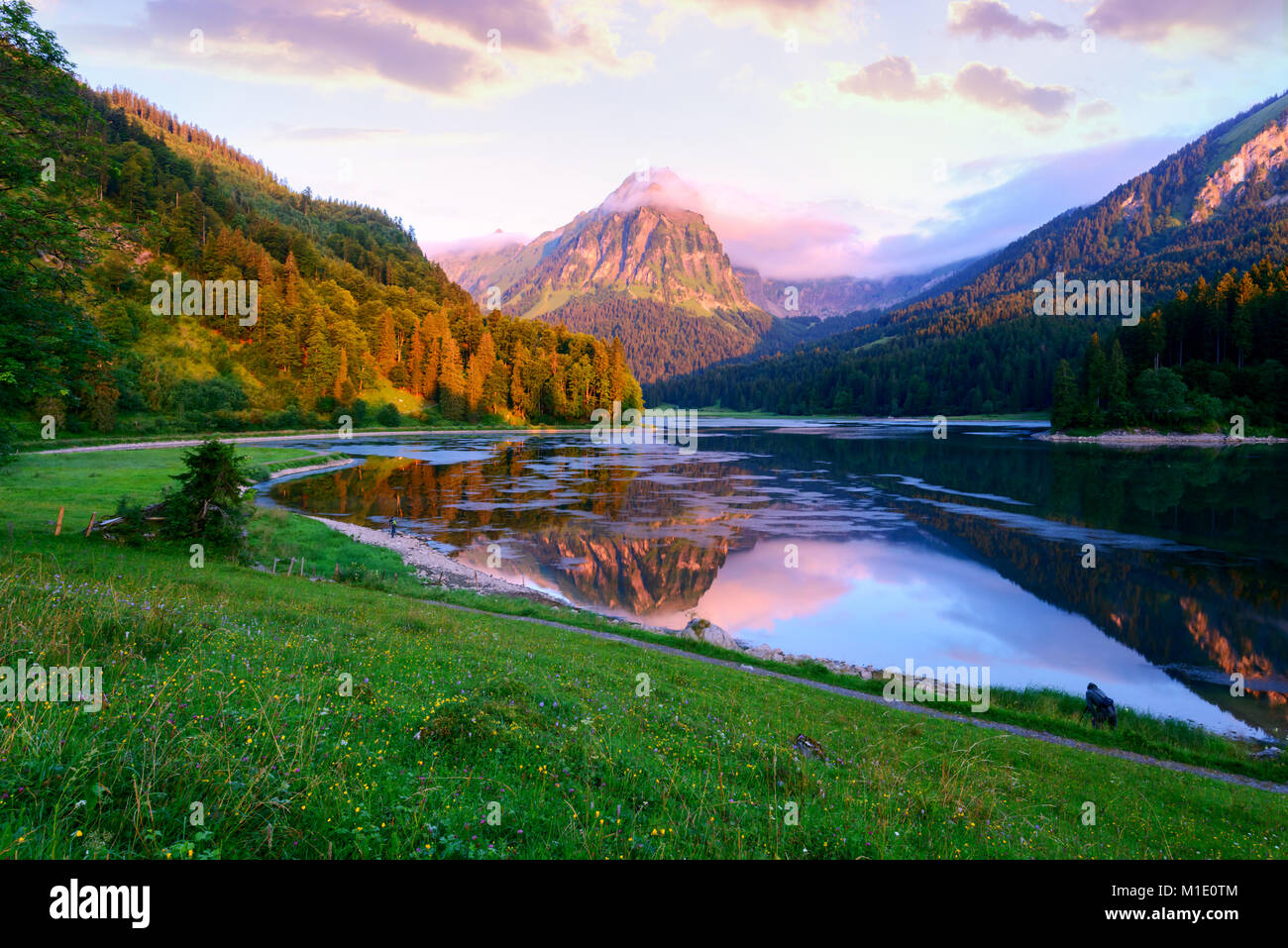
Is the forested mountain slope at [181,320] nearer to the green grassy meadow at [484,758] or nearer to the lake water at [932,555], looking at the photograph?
the green grassy meadow at [484,758]

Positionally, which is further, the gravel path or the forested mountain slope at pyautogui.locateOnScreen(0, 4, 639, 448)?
the forested mountain slope at pyautogui.locateOnScreen(0, 4, 639, 448)

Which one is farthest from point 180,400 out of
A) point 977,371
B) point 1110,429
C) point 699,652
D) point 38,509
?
point 977,371

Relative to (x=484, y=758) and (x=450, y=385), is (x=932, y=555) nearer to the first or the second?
A: (x=484, y=758)

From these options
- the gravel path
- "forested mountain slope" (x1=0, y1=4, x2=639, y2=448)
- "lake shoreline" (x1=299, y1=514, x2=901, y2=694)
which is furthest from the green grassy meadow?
"forested mountain slope" (x1=0, y1=4, x2=639, y2=448)

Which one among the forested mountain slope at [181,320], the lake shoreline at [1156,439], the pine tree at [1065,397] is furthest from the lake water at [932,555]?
the pine tree at [1065,397]

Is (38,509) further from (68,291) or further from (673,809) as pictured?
(673,809)

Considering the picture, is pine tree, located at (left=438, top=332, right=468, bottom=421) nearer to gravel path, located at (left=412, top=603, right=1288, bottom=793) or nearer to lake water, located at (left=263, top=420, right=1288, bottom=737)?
lake water, located at (left=263, top=420, right=1288, bottom=737)

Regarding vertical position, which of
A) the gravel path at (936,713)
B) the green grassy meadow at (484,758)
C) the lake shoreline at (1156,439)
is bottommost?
the gravel path at (936,713)

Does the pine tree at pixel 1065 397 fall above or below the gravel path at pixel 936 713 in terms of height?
above

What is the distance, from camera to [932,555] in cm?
3600

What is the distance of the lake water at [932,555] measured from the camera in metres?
22.4

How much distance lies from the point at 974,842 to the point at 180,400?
374ft

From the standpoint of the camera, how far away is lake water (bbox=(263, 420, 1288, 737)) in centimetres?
2244

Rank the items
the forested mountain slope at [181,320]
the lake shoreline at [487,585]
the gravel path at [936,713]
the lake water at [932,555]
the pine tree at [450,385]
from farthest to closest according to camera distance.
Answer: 1. the pine tree at [450,385]
2. the lake water at [932,555]
3. the lake shoreline at [487,585]
4. the forested mountain slope at [181,320]
5. the gravel path at [936,713]
